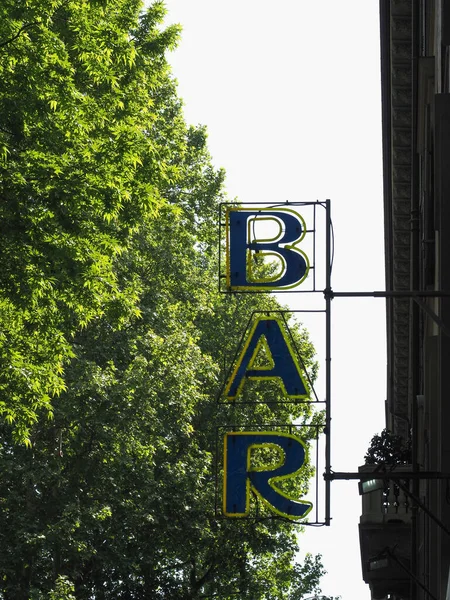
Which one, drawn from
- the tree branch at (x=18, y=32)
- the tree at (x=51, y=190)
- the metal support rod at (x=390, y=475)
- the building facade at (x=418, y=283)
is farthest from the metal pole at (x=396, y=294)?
the tree branch at (x=18, y=32)

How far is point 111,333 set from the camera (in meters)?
32.1

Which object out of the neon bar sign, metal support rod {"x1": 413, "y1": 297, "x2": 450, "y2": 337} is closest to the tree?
the neon bar sign

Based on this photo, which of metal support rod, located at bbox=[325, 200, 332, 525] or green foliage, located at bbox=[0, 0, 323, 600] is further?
green foliage, located at bbox=[0, 0, 323, 600]

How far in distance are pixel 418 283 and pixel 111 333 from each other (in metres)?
13.3

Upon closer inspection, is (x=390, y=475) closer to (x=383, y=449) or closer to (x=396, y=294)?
(x=396, y=294)

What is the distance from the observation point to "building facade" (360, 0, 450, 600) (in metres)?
12.0

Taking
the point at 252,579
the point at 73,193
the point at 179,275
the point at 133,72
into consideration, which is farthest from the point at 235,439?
the point at 252,579

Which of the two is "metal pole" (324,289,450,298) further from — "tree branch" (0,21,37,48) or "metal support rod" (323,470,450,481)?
"tree branch" (0,21,37,48)

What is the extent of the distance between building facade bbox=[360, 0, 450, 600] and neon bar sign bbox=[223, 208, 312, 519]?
3.62ft

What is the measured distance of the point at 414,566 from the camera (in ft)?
59.4

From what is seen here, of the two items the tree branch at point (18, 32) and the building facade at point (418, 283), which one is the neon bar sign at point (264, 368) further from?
the tree branch at point (18, 32)

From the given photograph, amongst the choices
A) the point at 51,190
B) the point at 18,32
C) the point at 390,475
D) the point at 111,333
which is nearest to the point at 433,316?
the point at 390,475

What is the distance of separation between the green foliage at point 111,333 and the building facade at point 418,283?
426 centimetres

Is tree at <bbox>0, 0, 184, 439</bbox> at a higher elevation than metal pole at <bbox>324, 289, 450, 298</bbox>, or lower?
higher
